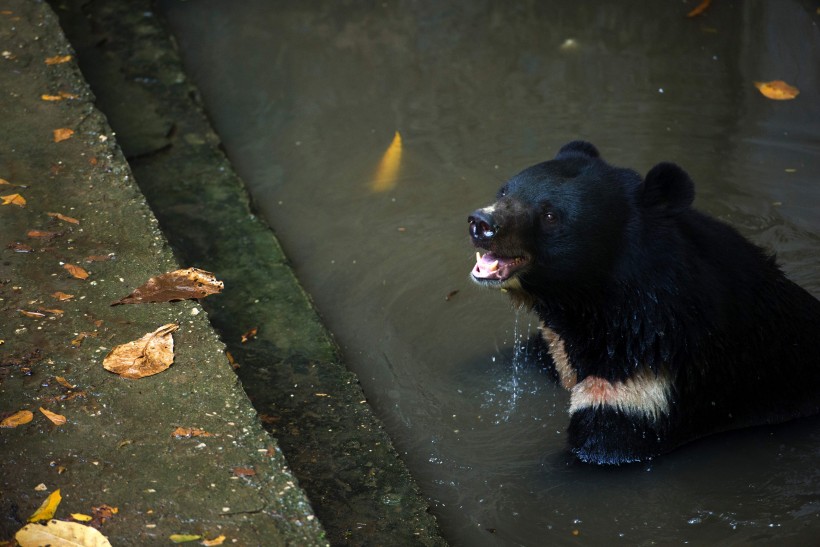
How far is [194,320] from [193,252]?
1609 mm

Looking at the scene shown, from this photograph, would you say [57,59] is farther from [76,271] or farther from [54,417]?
[54,417]

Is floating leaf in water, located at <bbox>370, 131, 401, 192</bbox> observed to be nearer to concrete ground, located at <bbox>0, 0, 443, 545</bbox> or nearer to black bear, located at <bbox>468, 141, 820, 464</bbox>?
concrete ground, located at <bbox>0, 0, 443, 545</bbox>

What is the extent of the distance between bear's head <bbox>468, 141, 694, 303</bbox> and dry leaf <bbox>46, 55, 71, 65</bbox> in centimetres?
318

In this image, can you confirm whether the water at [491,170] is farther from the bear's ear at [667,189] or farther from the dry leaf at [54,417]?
the dry leaf at [54,417]

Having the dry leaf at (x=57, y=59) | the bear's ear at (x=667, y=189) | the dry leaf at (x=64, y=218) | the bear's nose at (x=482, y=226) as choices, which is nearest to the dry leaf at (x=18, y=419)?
the dry leaf at (x=64, y=218)

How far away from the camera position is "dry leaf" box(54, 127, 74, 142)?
5.38 metres

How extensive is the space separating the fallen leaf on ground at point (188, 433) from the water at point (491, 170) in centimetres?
120

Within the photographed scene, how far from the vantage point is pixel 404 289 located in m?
5.82

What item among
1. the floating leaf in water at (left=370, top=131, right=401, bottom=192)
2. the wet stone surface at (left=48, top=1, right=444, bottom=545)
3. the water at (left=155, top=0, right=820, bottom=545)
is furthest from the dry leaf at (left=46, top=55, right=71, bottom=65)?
the floating leaf in water at (left=370, top=131, right=401, bottom=192)

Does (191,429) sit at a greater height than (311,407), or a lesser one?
greater

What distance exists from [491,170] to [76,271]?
3043 mm

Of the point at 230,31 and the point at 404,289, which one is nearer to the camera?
the point at 404,289

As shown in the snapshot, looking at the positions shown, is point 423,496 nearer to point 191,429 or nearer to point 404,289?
point 191,429

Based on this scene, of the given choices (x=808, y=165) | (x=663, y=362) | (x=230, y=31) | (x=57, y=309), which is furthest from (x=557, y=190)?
(x=230, y=31)
